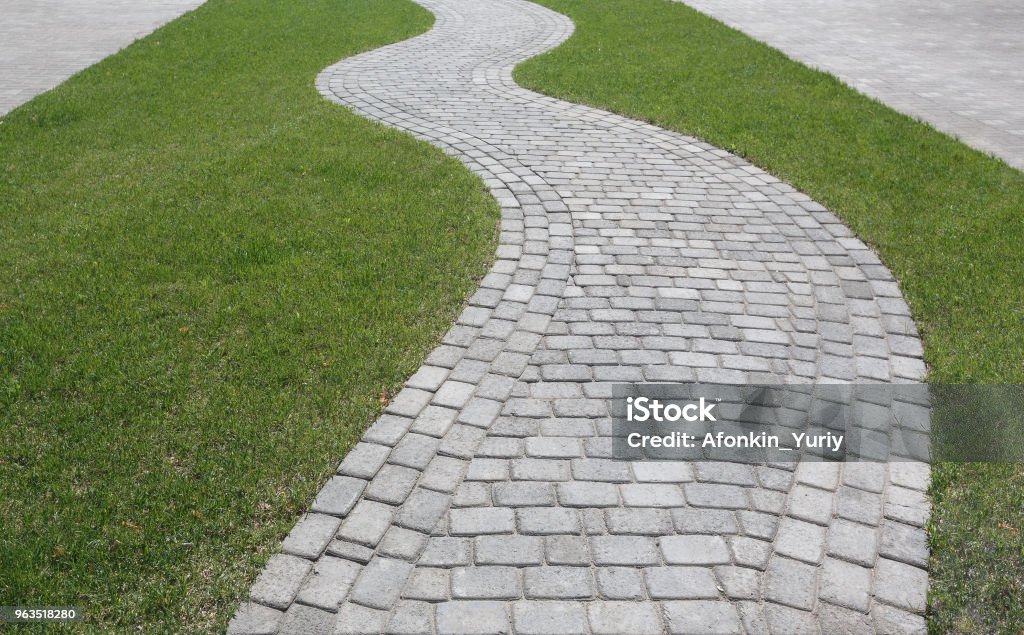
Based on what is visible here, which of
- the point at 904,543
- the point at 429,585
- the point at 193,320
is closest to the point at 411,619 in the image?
the point at 429,585

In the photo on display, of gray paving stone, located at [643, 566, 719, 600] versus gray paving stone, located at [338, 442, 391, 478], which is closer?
gray paving stone, located at [643, 566, 719, 600]

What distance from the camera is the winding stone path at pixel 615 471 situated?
350cm

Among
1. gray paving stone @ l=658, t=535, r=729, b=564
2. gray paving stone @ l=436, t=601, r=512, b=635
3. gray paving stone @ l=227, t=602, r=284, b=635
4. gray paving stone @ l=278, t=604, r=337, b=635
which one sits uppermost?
gray paving stone @ l=658, t=535, r=729, b=564

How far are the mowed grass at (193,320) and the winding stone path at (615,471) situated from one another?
0.97 feet

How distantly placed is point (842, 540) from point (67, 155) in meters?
7.93

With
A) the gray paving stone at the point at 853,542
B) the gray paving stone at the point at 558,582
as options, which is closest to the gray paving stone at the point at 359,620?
the gray paving stone at the point at 558,582

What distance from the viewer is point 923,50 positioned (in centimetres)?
1410

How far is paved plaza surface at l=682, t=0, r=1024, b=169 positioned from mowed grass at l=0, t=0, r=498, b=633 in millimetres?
6125

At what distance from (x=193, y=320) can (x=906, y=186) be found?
6.05 m

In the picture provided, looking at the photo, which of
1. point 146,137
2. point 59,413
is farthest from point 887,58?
point 59,413

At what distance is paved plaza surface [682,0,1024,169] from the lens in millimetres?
10195

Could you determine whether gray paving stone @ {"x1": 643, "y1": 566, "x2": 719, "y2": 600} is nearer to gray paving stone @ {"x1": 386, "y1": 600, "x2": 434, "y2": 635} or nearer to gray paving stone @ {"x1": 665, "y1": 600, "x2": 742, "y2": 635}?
gray paving stone @ {"x1": 665, "y1": 600, "x2": 742, "y2": 635}

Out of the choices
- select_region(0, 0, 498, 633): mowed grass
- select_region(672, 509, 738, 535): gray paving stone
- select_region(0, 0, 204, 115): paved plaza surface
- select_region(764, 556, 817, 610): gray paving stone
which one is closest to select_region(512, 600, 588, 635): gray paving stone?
select_region(672, 509, 738, 535): gray paving stone

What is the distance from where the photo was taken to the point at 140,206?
7.13 meters
